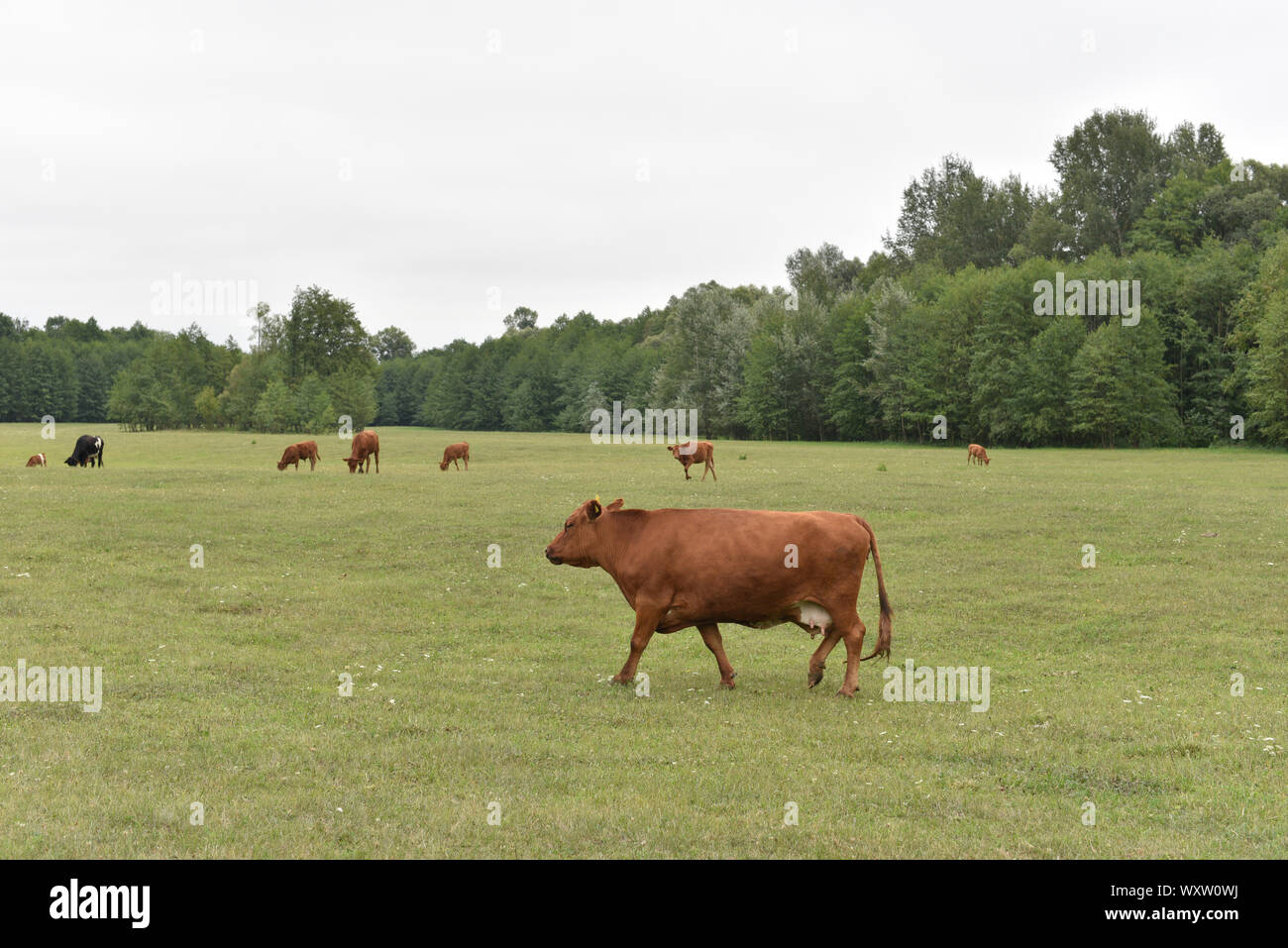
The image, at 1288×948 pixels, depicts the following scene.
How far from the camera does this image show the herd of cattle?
12.4 metres

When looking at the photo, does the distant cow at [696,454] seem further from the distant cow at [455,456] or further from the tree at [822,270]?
the tree at [822,270]

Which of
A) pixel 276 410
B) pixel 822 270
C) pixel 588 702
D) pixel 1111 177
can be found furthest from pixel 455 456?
pixel 822 270

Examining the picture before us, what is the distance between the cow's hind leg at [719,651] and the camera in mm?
12820

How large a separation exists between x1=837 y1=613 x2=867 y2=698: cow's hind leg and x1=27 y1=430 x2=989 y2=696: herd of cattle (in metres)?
0.01

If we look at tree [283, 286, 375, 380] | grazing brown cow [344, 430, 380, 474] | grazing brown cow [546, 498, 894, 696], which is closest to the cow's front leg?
grazing brown cow [546, 498, 894, 696]

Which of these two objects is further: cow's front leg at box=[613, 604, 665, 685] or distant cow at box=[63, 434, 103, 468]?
distant cow at box=[63, 434, 103, 468]

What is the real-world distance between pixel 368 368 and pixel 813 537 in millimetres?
117224

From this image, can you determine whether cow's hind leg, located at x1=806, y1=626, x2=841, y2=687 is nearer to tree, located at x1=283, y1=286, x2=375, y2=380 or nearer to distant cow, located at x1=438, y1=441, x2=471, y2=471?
distant cow, located at x1=438, y1=441, x2=471, y2=471

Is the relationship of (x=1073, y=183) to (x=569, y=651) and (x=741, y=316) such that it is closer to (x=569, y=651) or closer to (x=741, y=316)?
(x=741, y=316)

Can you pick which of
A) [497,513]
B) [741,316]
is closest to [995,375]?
[741,316]

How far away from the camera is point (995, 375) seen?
84.4 meters

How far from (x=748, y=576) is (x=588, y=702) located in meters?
2.37

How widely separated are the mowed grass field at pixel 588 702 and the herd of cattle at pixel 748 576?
76 cm

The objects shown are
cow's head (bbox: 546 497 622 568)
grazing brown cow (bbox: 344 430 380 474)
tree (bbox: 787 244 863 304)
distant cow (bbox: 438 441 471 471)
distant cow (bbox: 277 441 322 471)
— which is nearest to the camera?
cow's head (bbox: 546 497 622 568)
